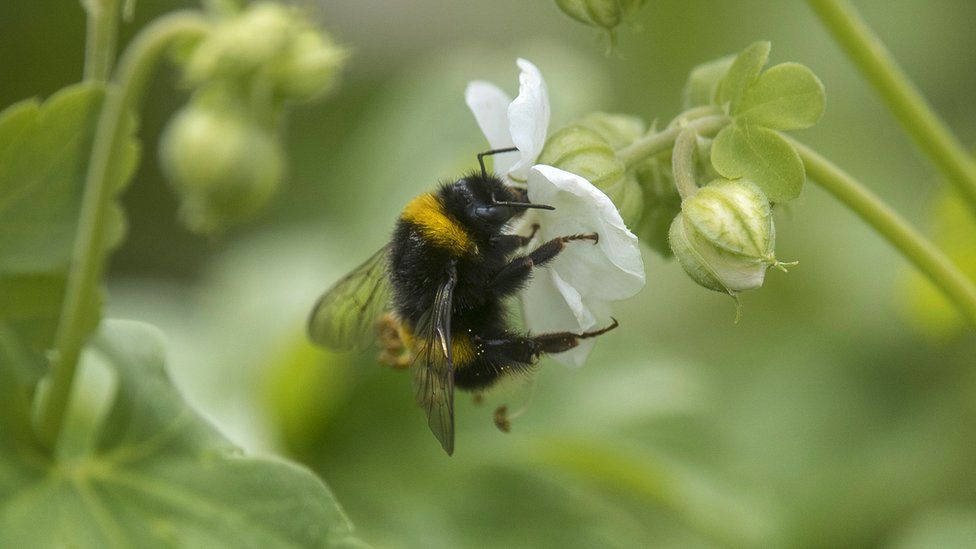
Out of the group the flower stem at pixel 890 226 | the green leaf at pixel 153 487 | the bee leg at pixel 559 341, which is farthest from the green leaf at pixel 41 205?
the flower stem at pixel 890 226

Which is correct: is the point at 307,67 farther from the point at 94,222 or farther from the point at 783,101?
the point at 783,101

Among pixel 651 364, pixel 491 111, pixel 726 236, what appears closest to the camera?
pixel 726 236

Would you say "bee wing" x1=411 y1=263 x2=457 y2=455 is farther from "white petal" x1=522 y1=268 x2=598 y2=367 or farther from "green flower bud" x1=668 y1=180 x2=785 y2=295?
"green flower bud" x1=668 y1=180 x2=785 y2=295

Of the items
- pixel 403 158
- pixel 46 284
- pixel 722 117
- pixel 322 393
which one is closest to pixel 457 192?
pixel 722 117

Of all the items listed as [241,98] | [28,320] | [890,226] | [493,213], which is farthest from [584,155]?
[28,320]

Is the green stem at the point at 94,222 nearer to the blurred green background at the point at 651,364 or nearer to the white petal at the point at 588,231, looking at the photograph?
the blurred green background at the point at 651,364

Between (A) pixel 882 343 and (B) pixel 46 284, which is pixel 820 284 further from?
(B) pixel 46 284
